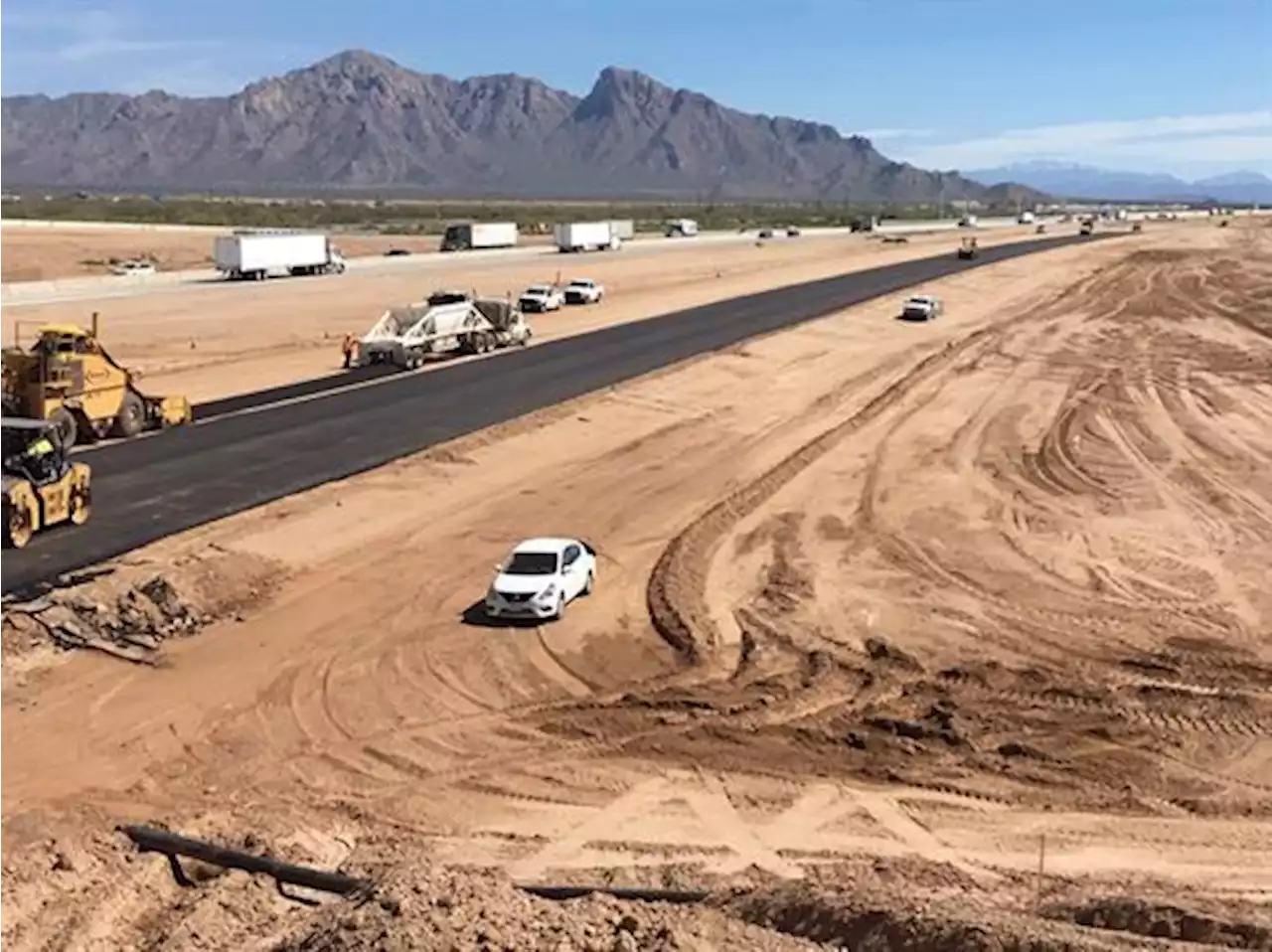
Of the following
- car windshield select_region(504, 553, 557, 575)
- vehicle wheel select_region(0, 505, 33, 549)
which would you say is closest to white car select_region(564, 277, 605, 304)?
vehicle wheel select_region(0, 505, 33, 549)

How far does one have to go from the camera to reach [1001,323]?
8094cm

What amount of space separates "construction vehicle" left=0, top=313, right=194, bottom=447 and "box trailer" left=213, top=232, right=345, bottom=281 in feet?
185

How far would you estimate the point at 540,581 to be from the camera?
2667cm

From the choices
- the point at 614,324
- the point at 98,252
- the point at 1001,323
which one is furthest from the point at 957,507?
the point at 98,252

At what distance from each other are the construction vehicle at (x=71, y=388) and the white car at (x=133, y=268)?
60292mm

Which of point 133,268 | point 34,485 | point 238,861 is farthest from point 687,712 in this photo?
point 133,268

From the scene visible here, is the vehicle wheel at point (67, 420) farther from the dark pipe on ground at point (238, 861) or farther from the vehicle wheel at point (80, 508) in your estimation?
the dark pipe on ground at point (238, 861)

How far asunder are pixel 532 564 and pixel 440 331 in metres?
34.1

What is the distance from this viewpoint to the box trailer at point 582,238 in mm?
139250

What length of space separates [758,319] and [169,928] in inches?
2579

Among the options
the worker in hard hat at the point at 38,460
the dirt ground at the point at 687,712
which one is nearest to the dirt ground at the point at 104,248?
the worker in hard hat at the point at 38,460

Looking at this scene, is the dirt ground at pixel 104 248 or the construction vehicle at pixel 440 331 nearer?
the construction vehicle at pixel 440 331

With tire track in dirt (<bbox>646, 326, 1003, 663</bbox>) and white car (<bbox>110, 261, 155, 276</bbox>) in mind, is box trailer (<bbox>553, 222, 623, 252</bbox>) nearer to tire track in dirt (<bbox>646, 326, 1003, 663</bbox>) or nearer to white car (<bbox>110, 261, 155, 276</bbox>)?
white car (<bbox>110, 261, 155, 276</bbox>)

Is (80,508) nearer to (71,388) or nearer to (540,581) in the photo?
(71,388)
